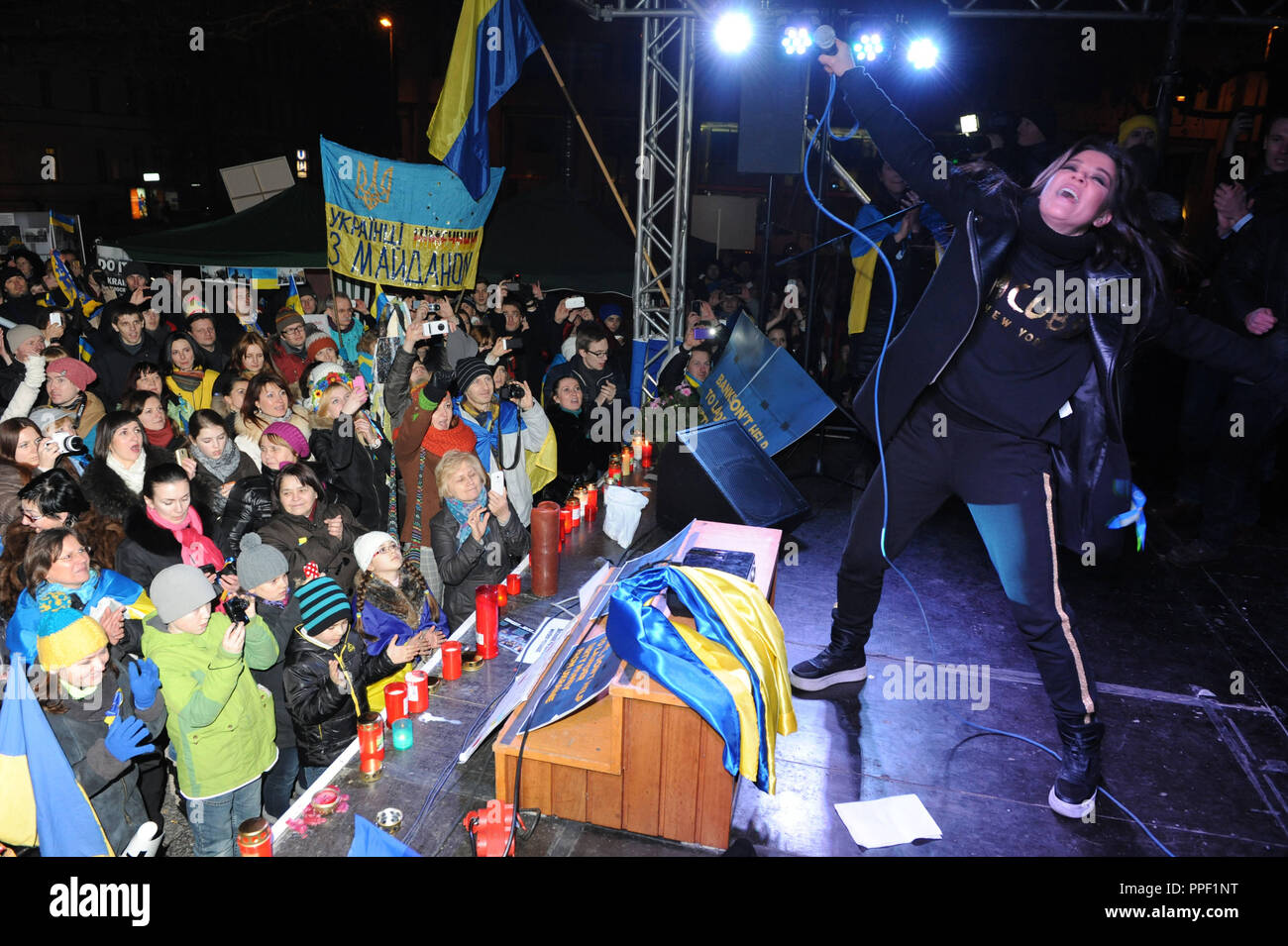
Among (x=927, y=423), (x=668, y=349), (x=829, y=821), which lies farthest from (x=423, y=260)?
(x=829, y=821)

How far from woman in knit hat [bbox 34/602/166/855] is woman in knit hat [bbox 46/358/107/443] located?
277 centimetres

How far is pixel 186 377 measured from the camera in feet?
22.2

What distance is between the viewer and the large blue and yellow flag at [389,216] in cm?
820

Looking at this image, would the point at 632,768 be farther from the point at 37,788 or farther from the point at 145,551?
the point at 145,551

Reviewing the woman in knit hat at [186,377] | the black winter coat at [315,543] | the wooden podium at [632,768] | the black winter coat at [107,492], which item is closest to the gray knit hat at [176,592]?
the black winter coat at [315,543]

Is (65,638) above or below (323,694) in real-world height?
above

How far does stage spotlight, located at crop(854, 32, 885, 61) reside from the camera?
6.34 metres

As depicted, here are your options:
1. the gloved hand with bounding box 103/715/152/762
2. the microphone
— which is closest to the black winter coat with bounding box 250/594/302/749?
the gloved hand with bounding box 103/715/152/762

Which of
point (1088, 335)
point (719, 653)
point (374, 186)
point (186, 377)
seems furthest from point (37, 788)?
point (374, 186)

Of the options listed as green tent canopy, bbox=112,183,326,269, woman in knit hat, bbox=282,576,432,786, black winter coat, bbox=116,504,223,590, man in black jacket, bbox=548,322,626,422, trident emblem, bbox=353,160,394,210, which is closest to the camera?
woman in knit hat, bbox=282,576,432,786

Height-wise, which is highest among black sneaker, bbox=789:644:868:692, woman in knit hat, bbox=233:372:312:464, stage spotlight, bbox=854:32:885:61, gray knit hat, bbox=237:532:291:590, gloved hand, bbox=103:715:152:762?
stage spotlight, bbox=854:32:885:61

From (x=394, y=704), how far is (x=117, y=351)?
18.7ft

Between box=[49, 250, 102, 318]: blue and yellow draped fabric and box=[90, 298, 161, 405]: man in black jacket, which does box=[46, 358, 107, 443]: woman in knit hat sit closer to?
box=[90, 298, 161, 405]: man in black jacket
